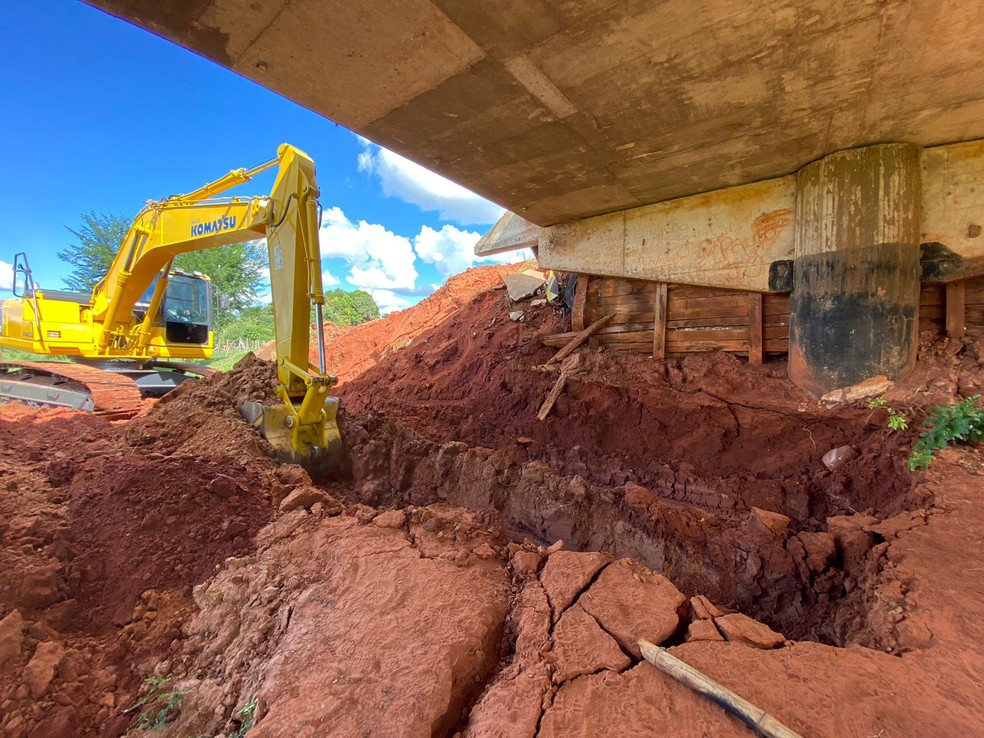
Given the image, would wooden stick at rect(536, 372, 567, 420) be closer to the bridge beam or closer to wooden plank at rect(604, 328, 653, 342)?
wooden plank at rect(604, 328, 653, 342)

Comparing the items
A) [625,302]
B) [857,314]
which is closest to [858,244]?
[857,314]

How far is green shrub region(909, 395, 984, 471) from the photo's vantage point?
3.59 m

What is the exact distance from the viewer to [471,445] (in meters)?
5.68

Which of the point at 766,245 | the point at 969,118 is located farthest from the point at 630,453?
the point at 969,118

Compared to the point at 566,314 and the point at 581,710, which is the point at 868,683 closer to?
the point at 581,710

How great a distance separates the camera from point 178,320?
29.3 feet

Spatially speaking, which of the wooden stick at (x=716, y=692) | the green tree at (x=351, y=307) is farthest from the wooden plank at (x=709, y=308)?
the green tree at (x=351, y=307)

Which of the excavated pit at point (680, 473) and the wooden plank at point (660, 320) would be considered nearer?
the excavated pit at point (680, 473)

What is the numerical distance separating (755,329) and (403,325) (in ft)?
36.9

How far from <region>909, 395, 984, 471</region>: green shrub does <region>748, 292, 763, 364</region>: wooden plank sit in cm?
193

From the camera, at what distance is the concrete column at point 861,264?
4.50m

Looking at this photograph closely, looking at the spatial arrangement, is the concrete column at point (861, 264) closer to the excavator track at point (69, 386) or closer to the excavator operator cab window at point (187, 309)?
the excavator track at point (69, 386)

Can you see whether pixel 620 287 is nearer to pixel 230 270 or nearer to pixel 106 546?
pixel 106 546

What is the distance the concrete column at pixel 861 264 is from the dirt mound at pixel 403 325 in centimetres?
902
